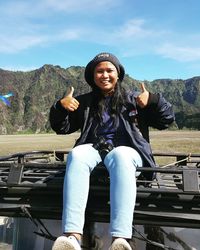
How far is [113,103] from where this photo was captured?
386 centimetres

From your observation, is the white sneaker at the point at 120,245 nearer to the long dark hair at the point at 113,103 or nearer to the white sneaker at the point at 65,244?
the white sneaker at the point at 65,244

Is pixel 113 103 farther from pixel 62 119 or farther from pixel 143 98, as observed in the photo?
pixel 62 119

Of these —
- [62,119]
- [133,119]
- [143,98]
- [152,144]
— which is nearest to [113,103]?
[133,119]

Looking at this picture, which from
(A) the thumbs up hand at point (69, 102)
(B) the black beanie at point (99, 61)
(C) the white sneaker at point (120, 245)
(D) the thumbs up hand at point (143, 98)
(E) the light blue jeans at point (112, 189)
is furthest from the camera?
(B) the black beanie at point (99, 61)

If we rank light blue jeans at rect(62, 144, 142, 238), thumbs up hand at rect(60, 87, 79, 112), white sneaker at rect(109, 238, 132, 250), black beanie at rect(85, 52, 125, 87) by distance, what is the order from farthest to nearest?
black beanie at rect(85, 52, 125, 87) → thumbs up hand at rect(60, 87, 79, 112) → light blue jeans at rect(62, 144, 142, 238) → white sneaker at rect(109, 238, 132, 250)

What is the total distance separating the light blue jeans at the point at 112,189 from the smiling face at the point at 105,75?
0.78 m

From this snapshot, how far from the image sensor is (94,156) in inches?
137

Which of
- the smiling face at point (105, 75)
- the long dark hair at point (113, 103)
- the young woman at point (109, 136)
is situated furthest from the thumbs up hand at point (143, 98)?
the smiling face at point (105, 75)

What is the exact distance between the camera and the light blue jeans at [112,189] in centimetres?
299

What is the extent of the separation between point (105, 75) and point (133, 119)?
1.57ft

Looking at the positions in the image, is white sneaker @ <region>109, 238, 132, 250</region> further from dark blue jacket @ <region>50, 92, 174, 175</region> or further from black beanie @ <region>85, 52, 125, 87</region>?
black beanie @ <region>85, 52, 125, 87</region>

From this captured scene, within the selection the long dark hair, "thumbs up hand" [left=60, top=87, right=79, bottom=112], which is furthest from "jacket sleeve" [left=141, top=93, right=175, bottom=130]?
"thumbs up hand" [left=60, top=87, right=79, bottom=112]

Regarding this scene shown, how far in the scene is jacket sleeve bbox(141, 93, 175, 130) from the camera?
11.9 feet

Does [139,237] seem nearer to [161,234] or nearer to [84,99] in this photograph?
[161,234]
